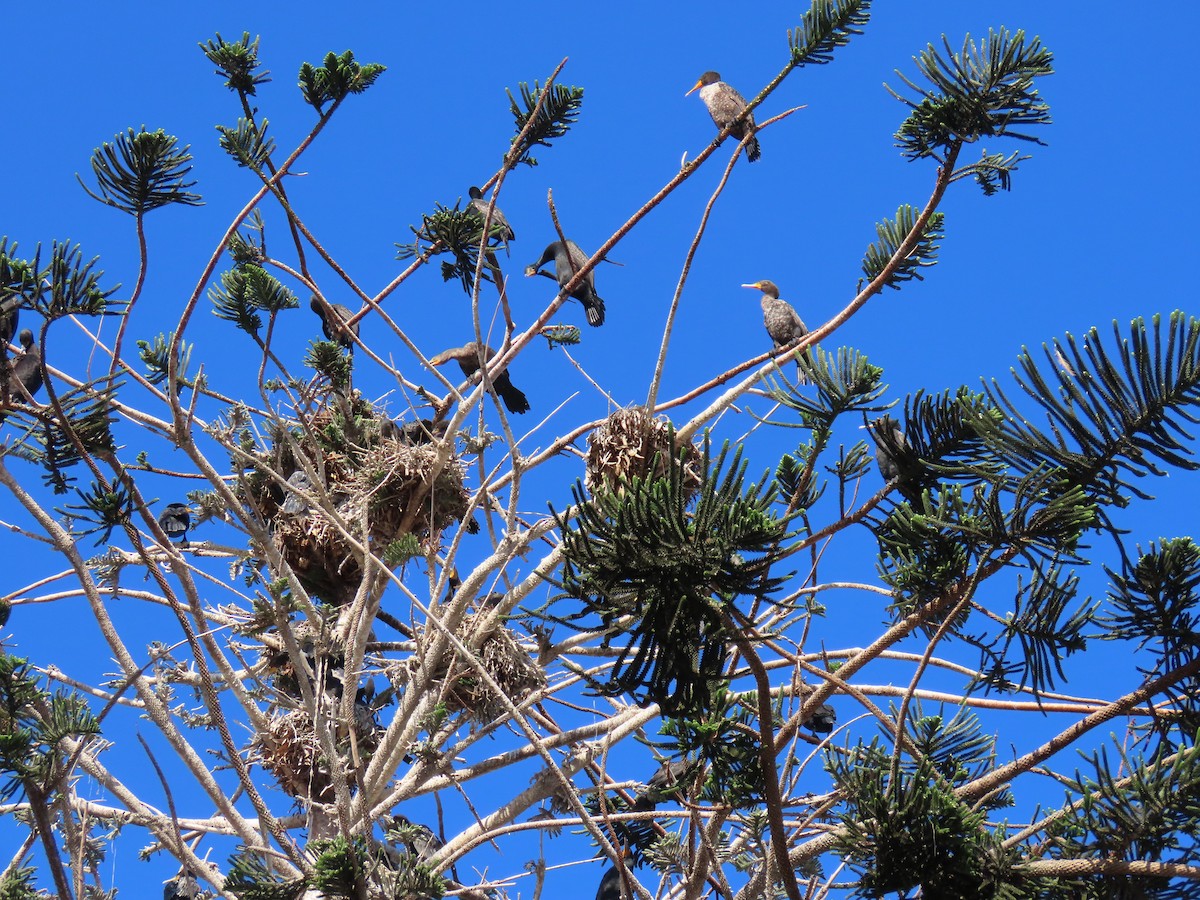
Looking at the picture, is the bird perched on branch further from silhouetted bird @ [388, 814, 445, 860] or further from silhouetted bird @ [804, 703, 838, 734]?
silhouetted bird @ [388, 814, 445, 860]

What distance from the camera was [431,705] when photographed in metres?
5.99

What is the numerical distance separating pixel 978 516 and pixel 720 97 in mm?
5524

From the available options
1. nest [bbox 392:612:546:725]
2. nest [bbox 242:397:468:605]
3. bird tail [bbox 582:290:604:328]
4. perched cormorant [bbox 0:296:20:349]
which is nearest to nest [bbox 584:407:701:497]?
nest [bbox 392:612:546:725]

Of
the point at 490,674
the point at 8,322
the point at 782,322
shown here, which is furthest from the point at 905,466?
the point at 8,322

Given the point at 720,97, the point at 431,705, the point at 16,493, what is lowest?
the point at 431,705

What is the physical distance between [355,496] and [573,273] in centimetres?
185

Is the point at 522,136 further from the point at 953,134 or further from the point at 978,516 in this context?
the point at 978,516

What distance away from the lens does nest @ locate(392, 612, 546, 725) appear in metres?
6.34

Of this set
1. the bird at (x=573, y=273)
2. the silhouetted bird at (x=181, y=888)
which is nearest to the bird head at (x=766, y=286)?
the bird at (x=573, y=273)

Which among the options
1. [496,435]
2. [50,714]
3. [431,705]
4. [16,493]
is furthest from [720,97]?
[50,714]

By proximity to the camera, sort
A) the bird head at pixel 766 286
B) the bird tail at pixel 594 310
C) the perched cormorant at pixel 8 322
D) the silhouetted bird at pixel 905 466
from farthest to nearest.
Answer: the bird head at pixel 766 286
the bird tail at pixel 594 310
the perched cormorant at pixel 8 322
the silhouetted bird at pixel 905 466

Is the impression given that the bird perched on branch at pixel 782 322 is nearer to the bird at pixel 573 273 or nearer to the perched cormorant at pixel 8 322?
the bird at pixel 573 273

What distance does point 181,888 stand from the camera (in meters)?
6.82

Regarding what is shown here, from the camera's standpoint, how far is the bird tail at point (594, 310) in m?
7.56
